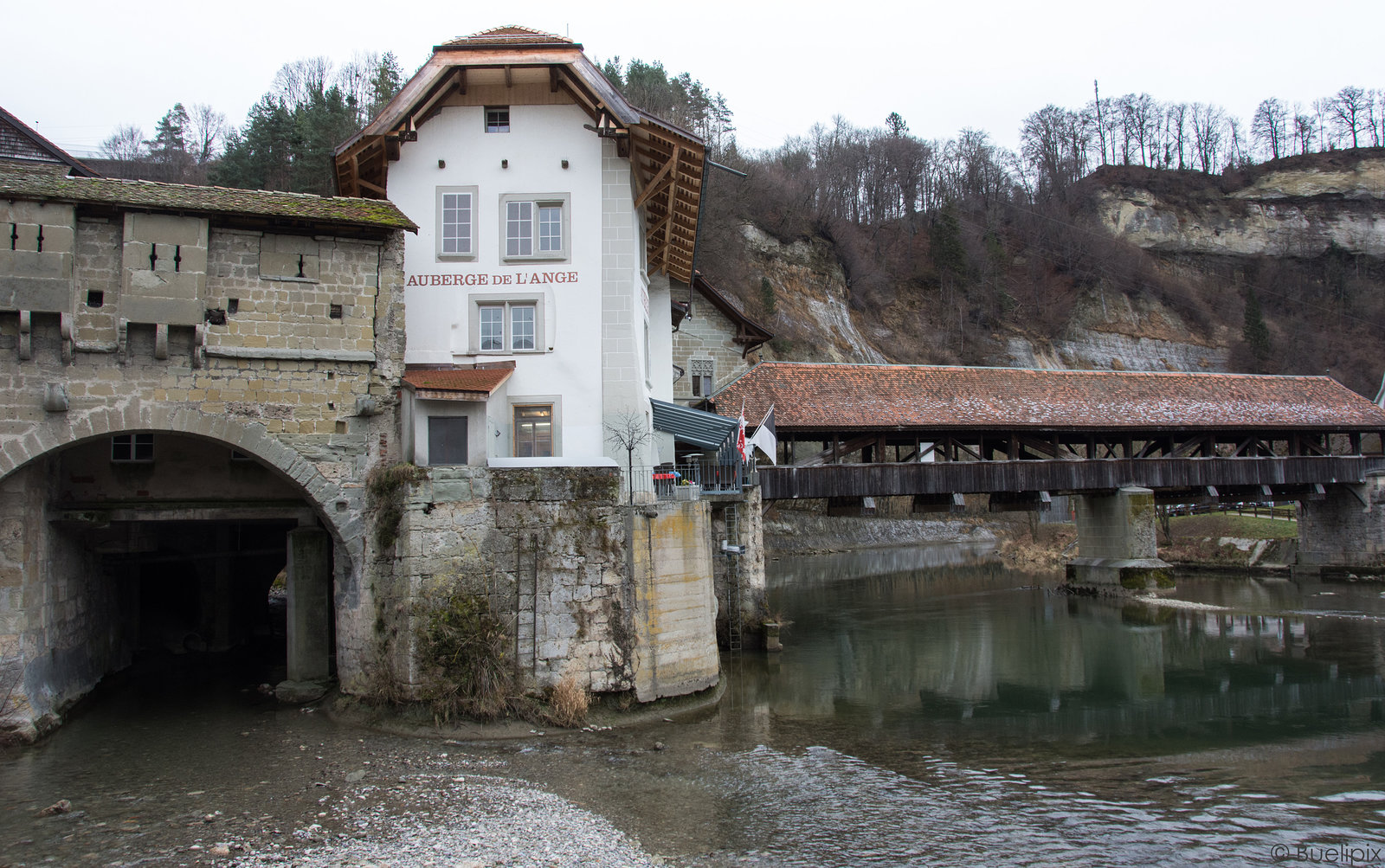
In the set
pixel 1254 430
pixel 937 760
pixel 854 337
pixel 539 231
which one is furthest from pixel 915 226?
pixel 937 760

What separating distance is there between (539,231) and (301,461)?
15.4 feet

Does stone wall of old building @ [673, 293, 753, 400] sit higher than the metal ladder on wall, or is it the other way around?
stone wall of old building @ [673, 293, 753, 400]

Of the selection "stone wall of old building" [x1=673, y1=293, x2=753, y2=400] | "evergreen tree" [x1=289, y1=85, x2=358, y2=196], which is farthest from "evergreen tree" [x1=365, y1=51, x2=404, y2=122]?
"stone wall of old building" [x1=673, y1=293, x2=753, y2=400]

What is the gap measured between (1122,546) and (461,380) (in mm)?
18841

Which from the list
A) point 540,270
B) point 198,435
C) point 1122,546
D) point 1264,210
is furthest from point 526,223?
point 1264,210

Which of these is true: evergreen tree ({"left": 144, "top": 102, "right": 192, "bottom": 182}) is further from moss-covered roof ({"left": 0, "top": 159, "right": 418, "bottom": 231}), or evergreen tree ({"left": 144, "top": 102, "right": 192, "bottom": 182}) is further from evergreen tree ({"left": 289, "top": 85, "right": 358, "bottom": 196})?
moss-covered roof ({"left": 0, "top": 159, "right": 418, "bottom": 231})

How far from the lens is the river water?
7.38 meters

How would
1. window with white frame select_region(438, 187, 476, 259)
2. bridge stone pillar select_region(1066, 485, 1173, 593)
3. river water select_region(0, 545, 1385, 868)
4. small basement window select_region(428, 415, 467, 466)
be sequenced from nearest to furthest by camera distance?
river water select_region(0, 545, 1385, 868) → small basement window select_region(428, 415, 467, 466) → window with white frame select_region(438, 187, 476, 259) → bridge stone pillar select_region(1066, 485, 1173, 593)

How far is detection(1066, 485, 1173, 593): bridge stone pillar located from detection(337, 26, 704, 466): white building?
1564cm

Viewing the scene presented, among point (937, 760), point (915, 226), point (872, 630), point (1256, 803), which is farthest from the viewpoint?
point (915, 226)

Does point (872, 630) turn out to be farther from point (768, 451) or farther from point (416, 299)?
point (416, 299)

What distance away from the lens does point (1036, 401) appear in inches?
903

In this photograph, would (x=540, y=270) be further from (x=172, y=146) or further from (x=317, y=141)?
(x=172, y=146)

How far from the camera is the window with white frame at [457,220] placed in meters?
13.0
